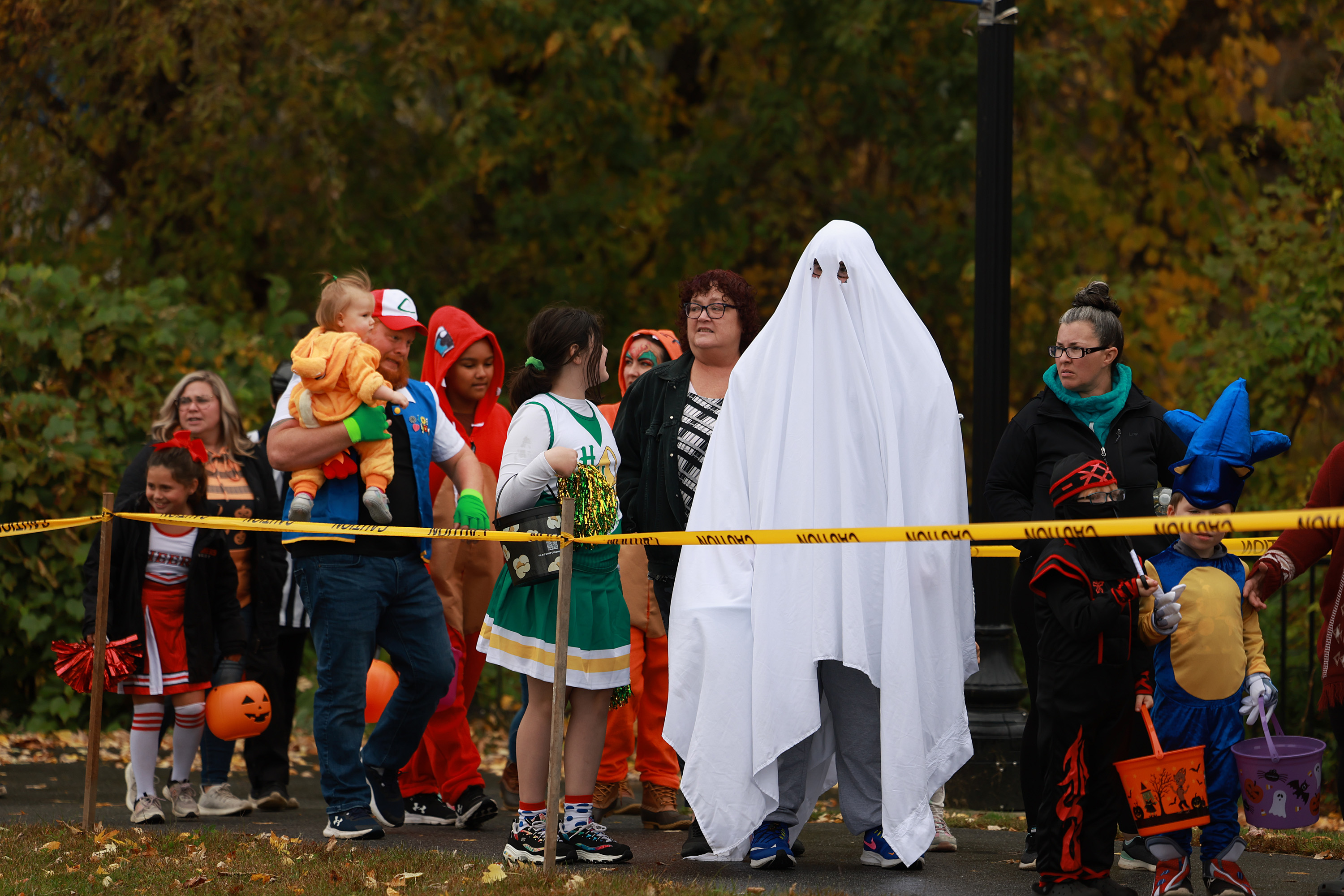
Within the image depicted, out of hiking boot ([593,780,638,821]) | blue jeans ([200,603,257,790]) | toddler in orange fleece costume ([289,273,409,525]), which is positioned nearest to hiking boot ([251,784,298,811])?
blue jeans ([200,603,257,790])

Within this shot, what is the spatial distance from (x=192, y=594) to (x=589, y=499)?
7.22 ft

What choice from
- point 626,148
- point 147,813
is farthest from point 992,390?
point 626,148

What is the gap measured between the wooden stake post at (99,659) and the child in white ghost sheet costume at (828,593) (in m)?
2.43

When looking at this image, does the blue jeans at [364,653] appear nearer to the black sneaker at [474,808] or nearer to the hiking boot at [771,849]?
the black sneaker at [474,808]

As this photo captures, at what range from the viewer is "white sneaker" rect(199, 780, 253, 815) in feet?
23.0

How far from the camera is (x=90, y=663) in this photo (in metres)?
6.41

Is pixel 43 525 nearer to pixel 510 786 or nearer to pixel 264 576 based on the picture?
pixel 264 576

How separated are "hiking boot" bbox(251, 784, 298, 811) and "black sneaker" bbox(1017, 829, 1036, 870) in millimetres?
3579

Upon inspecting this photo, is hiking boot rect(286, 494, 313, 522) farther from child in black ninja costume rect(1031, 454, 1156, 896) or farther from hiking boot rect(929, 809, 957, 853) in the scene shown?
child in black ninja costume rect(1031, 454, 1156, 896)

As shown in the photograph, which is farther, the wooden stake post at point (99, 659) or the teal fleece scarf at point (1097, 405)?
the wooden stake post at point (99, 659)

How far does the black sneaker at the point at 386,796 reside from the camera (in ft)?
20.7

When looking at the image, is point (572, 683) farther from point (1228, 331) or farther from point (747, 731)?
point (1228, 331)

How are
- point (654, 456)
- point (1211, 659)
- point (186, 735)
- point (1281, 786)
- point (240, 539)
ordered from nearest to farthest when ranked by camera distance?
point (1281, 786)
point (1211, 659)
point (654, 456)
point (186, 735)
point (240, 539)

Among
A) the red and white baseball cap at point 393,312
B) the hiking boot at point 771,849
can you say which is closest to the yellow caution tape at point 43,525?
→ the red and white baseball cap at point 393,312
